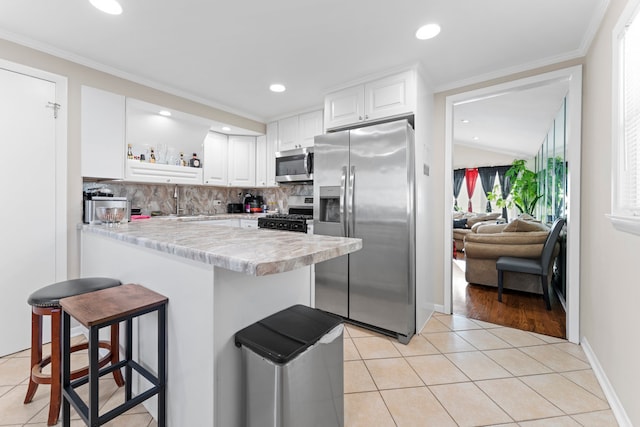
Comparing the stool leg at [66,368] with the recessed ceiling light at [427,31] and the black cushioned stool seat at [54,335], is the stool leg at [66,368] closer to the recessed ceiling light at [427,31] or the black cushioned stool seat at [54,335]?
the black cushioned stool seat at [54,335]

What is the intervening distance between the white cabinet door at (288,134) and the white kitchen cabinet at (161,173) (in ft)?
4.02

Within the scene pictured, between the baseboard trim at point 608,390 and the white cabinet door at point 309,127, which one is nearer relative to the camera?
the baseboard trim at point 608,390

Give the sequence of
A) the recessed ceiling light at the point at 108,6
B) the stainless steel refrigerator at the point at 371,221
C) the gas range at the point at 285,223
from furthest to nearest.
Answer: the gas range at the point at 285,223 < the stainless steel refrigerator at the point at 371,221 < the recessed ceiling light at the point at 108,6

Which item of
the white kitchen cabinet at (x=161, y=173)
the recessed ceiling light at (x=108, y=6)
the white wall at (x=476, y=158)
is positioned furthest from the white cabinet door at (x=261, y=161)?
the white wall at (x=476, y=158)

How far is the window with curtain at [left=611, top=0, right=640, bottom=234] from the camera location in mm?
1361

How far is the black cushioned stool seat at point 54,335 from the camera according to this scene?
1.42 meters

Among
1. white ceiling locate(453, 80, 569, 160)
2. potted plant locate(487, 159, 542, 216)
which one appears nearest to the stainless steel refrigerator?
white ceiling locate(453, 80, 569, 160)

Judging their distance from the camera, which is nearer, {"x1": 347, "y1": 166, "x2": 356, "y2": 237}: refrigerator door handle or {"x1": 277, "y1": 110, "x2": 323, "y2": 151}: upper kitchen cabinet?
{"x1": 347, "y1": 166, "x2": 356, "y2": 237}: refrigerator door handle

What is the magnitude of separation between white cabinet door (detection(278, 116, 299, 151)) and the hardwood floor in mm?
2985

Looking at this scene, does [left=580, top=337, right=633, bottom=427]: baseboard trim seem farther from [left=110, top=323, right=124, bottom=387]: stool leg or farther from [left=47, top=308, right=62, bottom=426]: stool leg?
[left=47, top=308, right=62, bottom=426]: stool leg

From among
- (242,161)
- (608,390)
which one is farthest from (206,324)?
(242,161)

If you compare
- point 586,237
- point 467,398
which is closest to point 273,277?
point 467,398

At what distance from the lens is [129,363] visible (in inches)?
57.5

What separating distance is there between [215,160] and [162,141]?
75cm
